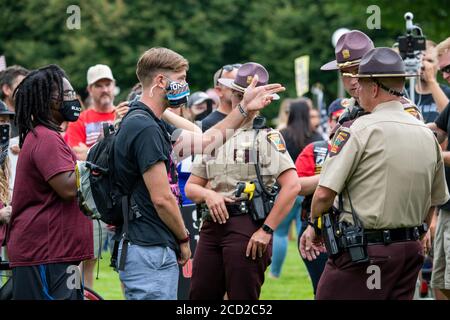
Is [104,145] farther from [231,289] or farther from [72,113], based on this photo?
[231,289]

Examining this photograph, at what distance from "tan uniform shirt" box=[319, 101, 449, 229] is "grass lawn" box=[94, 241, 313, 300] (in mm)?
5217

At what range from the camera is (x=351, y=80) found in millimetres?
6746

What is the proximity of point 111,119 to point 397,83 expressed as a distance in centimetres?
494

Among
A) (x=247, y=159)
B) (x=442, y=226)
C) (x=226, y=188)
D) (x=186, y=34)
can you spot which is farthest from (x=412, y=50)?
(x=186, y=34)

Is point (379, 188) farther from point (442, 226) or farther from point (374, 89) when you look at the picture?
point (442, 226)

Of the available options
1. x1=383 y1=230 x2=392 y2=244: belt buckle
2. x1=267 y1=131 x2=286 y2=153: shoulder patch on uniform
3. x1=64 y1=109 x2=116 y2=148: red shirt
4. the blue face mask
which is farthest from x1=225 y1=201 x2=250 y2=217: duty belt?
x1=64 y1=109 x2=116 y2=148: red shirt

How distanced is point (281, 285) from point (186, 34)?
24943 millimetres

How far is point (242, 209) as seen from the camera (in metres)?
6.99

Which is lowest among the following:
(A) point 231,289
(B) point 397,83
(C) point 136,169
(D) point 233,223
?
(A) point 231,289

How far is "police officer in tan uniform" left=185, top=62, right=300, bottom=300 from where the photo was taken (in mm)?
6953

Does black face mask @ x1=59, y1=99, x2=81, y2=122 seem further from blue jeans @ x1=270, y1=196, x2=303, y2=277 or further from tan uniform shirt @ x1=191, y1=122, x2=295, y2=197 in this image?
blue jeans @ x1=270, y1=196, x2=303, y2=277

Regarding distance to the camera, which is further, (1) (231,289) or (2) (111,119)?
(2) (111,119)

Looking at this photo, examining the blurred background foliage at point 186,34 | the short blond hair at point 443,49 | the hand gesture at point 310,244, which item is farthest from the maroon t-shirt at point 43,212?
the blurred background foliage at point 186,34
